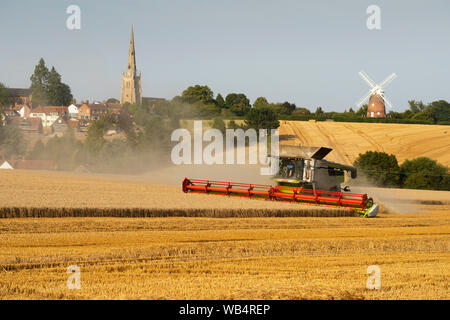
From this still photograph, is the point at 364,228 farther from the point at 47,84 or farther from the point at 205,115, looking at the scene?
the point at 47,84

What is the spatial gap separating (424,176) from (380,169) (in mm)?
3576

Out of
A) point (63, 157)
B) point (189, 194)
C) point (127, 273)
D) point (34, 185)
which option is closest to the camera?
point (127, 273)

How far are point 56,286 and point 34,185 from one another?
54.0 feet

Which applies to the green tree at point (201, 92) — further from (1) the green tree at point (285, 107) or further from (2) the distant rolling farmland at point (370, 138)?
(2) the distant rolling farmland at point (370, 138)

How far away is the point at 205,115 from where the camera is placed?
209 feet

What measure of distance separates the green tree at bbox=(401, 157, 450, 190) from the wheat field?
23.1 m

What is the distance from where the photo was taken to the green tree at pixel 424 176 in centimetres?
4241

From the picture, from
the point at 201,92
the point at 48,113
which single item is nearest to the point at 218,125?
the point at 201,92

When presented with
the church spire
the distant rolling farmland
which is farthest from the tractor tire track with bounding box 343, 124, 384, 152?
the church spire

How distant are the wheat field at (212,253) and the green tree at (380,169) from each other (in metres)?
23.1

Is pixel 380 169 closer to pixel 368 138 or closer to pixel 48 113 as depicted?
pixel 368 138

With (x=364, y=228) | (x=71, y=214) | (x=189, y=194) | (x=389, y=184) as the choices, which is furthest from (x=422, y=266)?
(x=389, y=184)

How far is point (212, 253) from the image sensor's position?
12.8 metres

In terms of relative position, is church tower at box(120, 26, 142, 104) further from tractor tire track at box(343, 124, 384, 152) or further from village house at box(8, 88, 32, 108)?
A: tractor tire track at box(343, 124, 384, 152)
